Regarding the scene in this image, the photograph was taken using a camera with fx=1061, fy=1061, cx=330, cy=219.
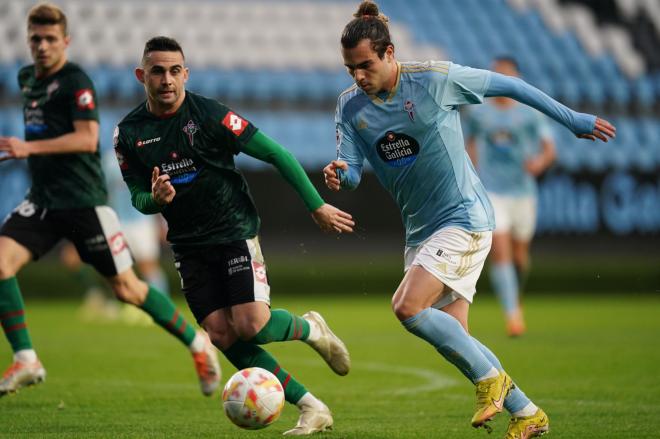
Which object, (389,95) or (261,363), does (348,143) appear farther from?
(261,363)

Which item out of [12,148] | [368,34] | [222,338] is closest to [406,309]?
[222,338]

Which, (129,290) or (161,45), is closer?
(161,45)

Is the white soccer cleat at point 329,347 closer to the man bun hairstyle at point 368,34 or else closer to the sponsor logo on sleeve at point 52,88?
the man bun hairstyle at point 368,34

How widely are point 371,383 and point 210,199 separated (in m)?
2.73

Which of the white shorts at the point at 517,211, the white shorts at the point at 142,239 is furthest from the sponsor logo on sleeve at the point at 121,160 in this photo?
the white shorts at the point at 142,239

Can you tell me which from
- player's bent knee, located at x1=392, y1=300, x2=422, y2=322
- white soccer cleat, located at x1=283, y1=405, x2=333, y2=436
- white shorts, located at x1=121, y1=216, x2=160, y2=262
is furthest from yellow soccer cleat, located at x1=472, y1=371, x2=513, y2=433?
white shorts, located at x1=121, y1=216, x2=160, y2=262

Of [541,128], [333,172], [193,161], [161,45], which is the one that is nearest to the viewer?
[333,172]

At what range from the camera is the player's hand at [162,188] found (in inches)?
205

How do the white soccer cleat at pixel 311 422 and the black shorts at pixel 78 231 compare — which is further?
the black shorts at pixel 78 231

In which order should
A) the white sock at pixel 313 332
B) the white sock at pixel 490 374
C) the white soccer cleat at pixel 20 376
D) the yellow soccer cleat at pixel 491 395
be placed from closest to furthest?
the yellow soccer cleat at pixel 491 395, the white sock at pixel 490 374, the white sock at pixel 313 332, the white soccer cleat at pixel 20 376

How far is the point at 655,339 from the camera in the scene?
10680mm

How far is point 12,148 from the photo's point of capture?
21.9 feet

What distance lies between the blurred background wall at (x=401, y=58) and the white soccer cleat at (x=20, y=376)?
860cm

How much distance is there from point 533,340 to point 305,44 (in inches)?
436
